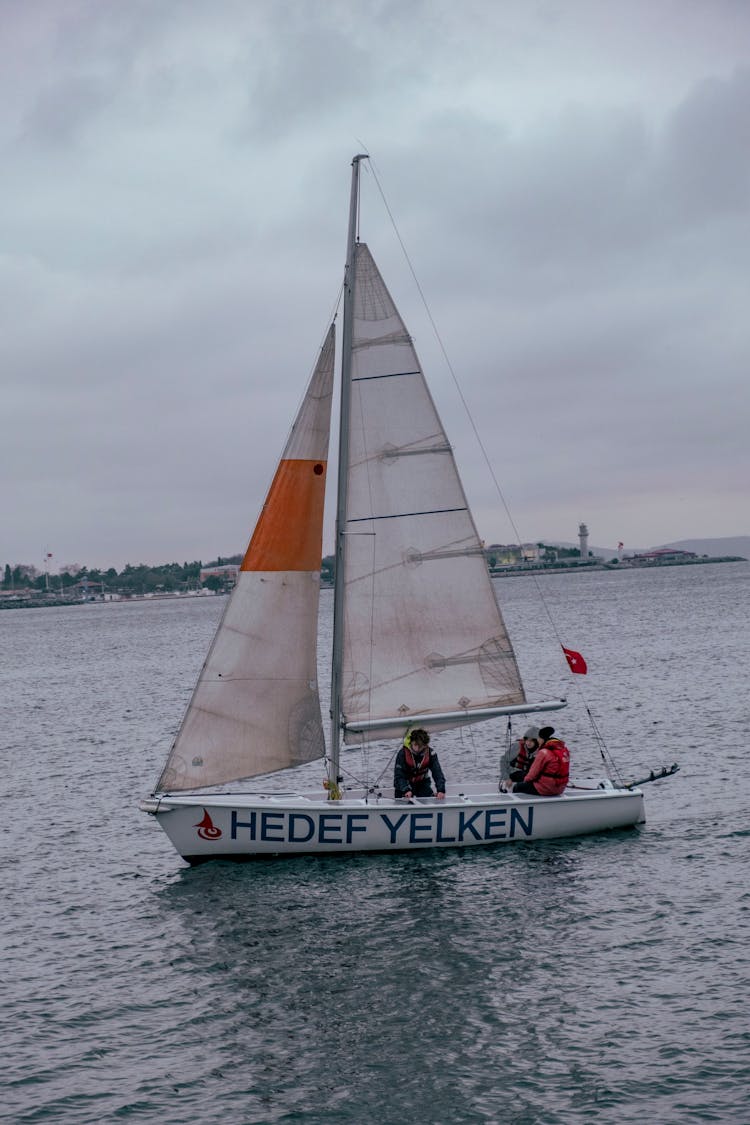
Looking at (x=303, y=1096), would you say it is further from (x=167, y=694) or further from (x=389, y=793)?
(x=167, y=694)

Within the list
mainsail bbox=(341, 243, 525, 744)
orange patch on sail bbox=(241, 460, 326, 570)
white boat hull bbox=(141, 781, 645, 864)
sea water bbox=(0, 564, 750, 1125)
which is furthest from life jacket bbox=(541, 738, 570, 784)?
orange patch on sail bbox=(241, 460, 326, 570)

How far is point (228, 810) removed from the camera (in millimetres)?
21594

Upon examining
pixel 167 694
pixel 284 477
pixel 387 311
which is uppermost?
pixel 387 311

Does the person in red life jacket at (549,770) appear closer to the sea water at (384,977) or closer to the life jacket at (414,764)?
the sea water at (384,977)

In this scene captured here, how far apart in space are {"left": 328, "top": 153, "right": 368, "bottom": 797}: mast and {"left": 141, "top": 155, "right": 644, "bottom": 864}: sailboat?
Answer: 0.03 metres

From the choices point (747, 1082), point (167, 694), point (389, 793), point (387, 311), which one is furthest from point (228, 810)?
point (167, 694)

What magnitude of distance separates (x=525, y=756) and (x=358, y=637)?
13.9 ft

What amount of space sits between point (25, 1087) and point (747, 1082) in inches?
327

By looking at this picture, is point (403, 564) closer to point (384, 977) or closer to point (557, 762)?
point (557, 762)

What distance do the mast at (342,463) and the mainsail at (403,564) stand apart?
0.40 feet

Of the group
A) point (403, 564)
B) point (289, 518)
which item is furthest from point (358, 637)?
point (289, 518)

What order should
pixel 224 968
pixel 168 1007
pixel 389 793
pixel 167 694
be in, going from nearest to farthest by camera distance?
pixel 168 1007 → pixel 224 968 → pixel 389 793 → pixel 167 694

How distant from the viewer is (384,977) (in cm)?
1705

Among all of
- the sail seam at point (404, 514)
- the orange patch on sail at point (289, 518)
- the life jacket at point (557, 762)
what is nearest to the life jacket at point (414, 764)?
the life jacket at point (557, 762)
